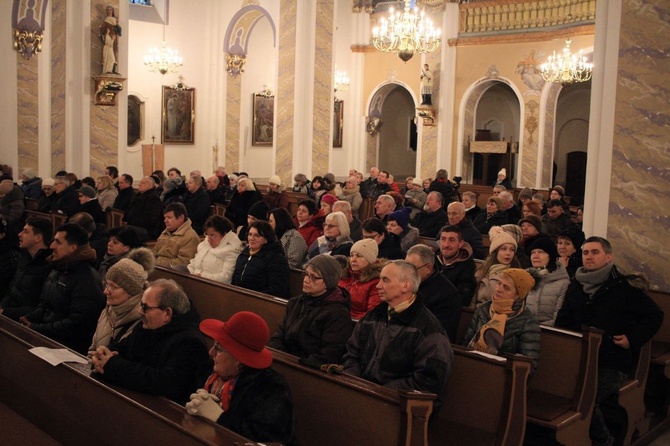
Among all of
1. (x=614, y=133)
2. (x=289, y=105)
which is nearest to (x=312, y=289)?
(x=614, y=133)

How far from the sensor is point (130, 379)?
367cm

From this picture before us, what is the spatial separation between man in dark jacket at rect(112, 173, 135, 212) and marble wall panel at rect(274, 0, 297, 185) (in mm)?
5700

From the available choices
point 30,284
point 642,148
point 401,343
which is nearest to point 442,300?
point 401,343

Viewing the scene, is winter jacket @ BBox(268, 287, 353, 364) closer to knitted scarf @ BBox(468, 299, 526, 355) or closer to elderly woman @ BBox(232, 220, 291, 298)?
knitted scarf @ BBox(468, 299, 526, 355)

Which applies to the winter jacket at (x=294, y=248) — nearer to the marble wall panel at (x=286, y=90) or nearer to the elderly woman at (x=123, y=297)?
the elderly woman at (x=123, y=297)

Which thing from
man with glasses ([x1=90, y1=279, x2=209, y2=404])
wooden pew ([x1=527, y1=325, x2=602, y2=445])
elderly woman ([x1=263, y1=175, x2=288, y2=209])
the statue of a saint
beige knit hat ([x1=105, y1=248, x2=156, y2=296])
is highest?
the statue of a saint

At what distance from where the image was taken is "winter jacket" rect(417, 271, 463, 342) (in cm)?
503

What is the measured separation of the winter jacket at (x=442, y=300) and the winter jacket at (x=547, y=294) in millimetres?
943

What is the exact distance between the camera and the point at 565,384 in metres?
4.91

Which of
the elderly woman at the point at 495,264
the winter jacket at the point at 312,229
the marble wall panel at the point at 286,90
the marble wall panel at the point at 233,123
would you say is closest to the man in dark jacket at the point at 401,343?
the elderly woman at the point at 495,264

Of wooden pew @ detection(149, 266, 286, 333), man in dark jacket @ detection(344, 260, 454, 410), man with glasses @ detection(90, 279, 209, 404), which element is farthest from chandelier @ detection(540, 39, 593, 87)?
man with glasses @ detection(90, 279, 209, 404)

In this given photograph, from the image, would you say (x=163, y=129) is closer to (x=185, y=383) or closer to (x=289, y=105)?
(x=289, y=105)

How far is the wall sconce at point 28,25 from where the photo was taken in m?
13.8

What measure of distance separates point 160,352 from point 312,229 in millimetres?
4357
